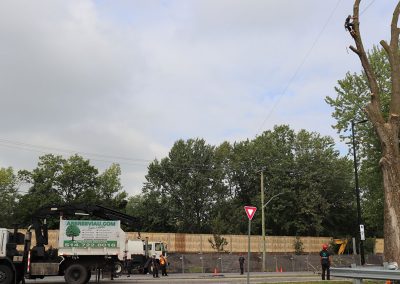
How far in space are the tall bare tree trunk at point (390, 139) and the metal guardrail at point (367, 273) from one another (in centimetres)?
394

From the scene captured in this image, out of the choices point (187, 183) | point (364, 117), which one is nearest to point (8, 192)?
point (187, 183)

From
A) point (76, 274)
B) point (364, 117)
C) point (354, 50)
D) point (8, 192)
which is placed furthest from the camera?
point (8, 192)

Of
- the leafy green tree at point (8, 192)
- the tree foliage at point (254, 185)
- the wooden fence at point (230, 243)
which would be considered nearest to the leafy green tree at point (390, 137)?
the wooden fence at point (230, 243)

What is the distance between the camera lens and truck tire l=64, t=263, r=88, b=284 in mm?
19281

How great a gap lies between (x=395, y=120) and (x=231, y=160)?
65442mm

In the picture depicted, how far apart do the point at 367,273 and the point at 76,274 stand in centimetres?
1254

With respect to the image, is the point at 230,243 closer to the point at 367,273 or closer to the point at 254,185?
the point at 254,185

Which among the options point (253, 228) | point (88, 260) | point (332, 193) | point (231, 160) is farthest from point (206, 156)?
point (88, 260)

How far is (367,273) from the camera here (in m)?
11.0

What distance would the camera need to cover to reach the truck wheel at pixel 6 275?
17.5 metres

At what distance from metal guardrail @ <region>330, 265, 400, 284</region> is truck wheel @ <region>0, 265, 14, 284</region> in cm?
1189

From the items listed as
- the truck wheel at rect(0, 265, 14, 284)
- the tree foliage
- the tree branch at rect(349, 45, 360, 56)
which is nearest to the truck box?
the truck wheel at rect(0, 265, 14, 284)

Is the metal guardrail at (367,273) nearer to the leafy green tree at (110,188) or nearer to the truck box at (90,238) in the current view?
the truck box at (90,238)

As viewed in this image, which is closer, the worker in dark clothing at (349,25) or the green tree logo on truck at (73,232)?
the worker in dark clothing at (349,25)
